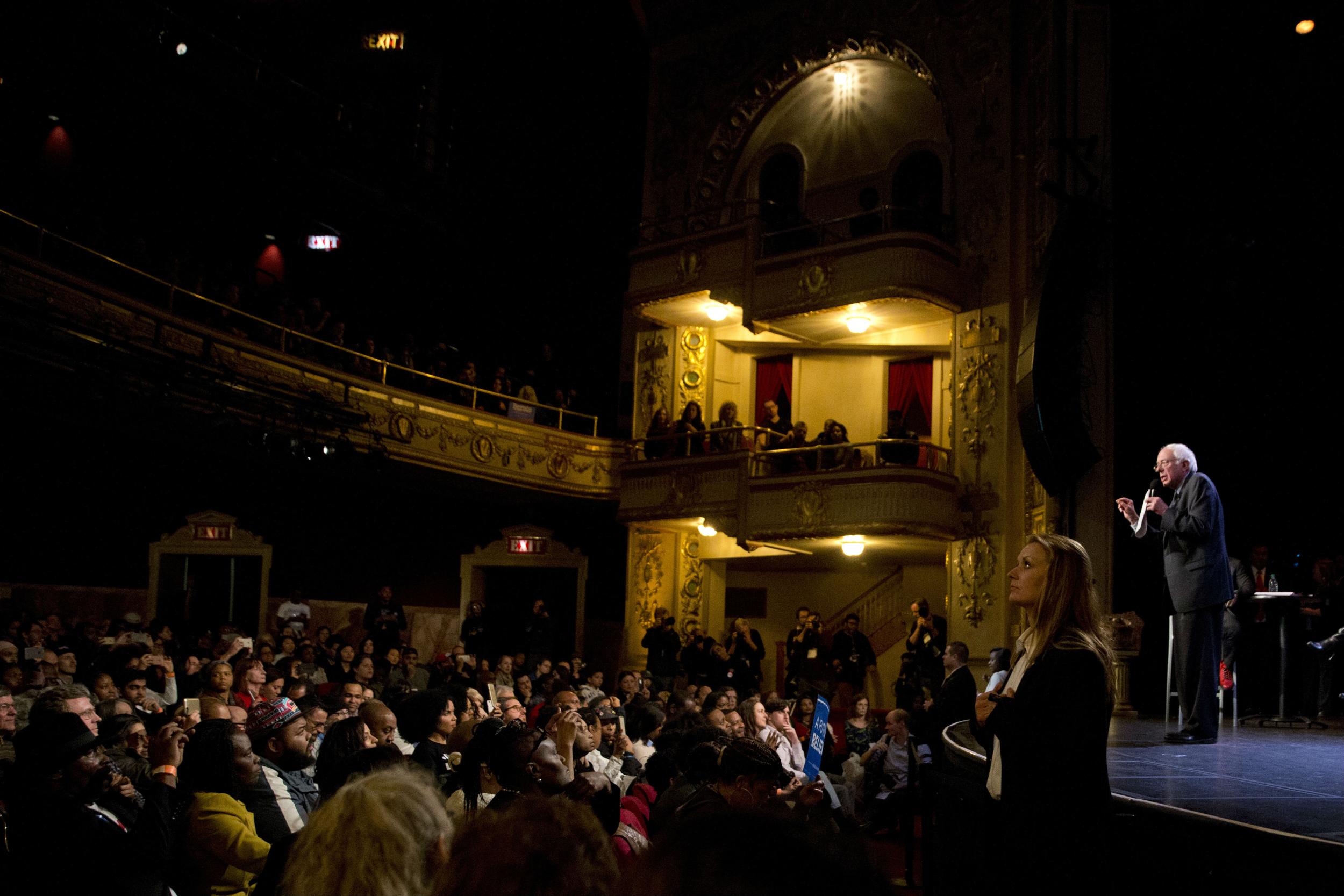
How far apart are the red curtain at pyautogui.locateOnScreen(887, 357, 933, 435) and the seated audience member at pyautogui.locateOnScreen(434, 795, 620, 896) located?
50.1ft

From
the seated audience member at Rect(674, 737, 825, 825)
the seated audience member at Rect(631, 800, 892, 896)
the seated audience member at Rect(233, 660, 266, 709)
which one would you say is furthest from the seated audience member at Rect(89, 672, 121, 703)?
the seated audience member at Rect(631, 800, 892, 896)

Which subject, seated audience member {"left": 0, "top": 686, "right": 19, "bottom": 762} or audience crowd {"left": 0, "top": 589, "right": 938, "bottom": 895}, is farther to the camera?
seated audience member {"left": 0, "top": 686, "right": 19, "bottom": 762}

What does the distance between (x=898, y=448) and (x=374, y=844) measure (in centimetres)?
1324

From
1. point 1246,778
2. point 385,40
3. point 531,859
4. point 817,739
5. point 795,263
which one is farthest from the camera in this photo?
point 385,40

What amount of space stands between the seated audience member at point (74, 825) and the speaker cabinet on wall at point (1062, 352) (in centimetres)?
932

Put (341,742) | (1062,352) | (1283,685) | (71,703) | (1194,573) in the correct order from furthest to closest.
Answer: (1062,352)
(1283,685)
(71,703)
(1194,573)
(341,742)

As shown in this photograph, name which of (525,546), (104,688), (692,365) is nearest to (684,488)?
(692,365)

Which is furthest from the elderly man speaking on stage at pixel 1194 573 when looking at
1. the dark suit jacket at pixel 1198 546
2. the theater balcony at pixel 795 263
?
the theater balcony at pixel 795 263

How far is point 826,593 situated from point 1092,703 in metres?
16.3

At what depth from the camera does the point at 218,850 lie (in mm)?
3674

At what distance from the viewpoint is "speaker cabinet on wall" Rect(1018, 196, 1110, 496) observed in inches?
444

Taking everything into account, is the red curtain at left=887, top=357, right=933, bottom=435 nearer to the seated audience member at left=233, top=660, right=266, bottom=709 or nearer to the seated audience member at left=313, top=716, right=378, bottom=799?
the seated audience member at left=233, top=660, right=266, bottom=709

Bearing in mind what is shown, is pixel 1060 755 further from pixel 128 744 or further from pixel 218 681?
pixel 218 681

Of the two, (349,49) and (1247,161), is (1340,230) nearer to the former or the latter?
(1247,161)
